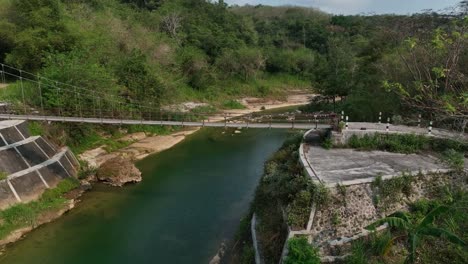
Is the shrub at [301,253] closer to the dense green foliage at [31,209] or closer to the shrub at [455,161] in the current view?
the shrub at [455,161]

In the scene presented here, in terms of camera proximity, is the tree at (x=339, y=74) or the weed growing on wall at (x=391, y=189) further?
the tree at (x=339, y=74)

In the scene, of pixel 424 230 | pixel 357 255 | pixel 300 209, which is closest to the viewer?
pixel 424 230

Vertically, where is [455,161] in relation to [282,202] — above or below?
above

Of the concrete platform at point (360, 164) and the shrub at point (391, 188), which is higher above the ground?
the concrete platform at point (360, 164)

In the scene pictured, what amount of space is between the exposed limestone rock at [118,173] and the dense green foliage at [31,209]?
4.74 ft

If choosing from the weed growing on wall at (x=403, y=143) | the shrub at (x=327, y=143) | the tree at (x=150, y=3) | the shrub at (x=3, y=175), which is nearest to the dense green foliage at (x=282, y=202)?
the shrub at (x=327, y=143)

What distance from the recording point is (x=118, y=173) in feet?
47.4

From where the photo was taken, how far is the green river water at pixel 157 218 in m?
10.0

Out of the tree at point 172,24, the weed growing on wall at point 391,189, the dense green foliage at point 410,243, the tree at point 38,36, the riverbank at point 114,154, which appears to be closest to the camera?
the dense green foliage at point 410,243

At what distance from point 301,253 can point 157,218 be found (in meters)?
6.34

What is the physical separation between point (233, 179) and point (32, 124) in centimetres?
790

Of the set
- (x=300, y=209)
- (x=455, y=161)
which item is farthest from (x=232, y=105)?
(x=300, y=209)

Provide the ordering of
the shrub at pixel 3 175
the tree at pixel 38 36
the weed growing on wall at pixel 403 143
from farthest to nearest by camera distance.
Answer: the tree at pixel 38 36 < the shrub at pixel 3 175 < the weed growing on wall at pixel 403 143

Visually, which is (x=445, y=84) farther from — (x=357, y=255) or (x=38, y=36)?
(x=38, y=36)
